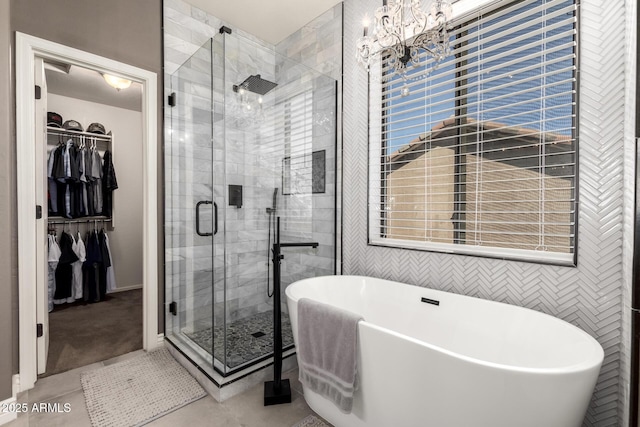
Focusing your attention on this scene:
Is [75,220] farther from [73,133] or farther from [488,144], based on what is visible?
[488,144]

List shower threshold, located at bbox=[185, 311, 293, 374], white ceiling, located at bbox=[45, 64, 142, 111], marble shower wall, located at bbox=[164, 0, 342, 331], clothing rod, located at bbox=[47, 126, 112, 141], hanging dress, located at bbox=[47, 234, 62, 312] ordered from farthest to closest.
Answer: clothing rod, located at bbox=[47, 126, 112, 141], hanging dress, located at bbox=[47, 234, 62, 312], white ceiling, located at bbox=[45, 64, 142, 111], marble shower wall, located at bbox=[164, 0, 342, 331], shower threshold, located at bbox=[185, 311, 293, 374]

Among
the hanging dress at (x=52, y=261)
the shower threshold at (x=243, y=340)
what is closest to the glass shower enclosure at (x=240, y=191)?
the shower threshold at (x=243, y=340)

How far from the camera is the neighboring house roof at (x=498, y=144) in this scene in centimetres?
161

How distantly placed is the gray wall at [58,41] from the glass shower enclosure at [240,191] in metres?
0.26

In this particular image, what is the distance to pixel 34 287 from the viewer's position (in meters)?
1.95

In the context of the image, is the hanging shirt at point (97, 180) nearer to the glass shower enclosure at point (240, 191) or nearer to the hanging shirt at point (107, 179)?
the hanging shirt at point (107, 179)

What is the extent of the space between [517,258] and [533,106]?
0.87m

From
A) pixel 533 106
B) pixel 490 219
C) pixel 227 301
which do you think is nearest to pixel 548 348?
pixel 490 219

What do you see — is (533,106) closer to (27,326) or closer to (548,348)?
(548,348)

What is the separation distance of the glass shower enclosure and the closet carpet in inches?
20.6

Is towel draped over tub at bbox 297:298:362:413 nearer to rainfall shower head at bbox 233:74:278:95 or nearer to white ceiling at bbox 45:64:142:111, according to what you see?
rainfall shower head at bbox 233:74:278:95

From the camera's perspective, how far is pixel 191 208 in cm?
238

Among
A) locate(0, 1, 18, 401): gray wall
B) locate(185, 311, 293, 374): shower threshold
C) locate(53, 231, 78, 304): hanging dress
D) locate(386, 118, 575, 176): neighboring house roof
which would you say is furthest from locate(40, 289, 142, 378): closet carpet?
locate(386, 118, 575, 176): neighboring house roof

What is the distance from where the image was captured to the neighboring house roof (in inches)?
63.5
